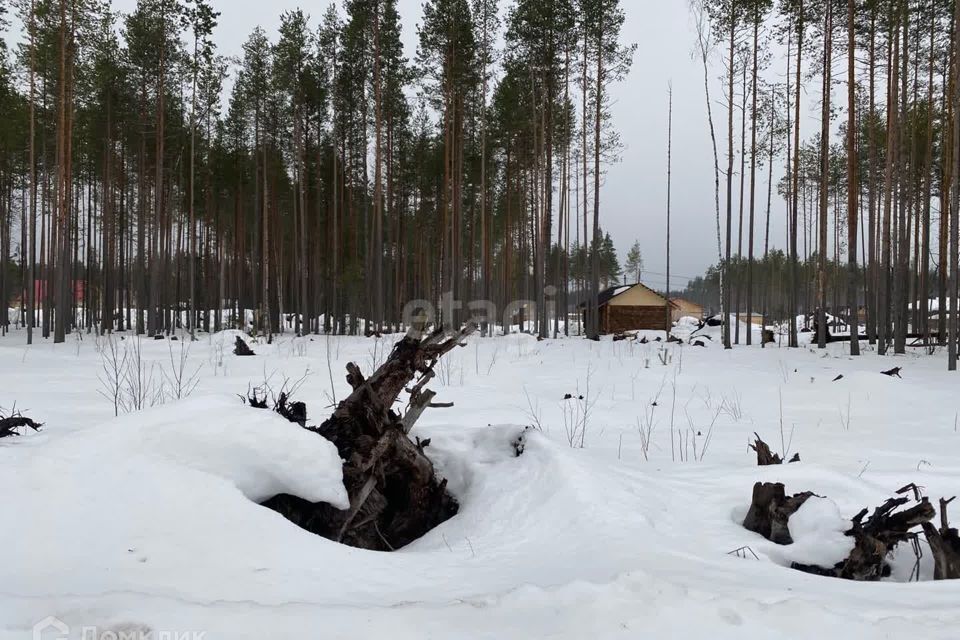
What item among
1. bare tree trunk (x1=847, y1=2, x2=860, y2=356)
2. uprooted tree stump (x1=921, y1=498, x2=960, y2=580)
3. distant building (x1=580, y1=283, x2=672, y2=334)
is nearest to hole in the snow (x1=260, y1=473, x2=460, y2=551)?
uprooted tree stump (x1=921, y1=498, x2=960, y2=580)

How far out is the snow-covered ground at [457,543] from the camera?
1.22m

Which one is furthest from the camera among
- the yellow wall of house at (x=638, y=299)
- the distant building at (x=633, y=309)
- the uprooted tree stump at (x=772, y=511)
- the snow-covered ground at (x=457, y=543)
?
the yellow wall of house at (x=638, y=299)

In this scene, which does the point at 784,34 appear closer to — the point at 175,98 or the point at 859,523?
the point at 859,523

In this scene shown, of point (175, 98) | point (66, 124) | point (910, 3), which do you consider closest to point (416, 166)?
point (175, 98)

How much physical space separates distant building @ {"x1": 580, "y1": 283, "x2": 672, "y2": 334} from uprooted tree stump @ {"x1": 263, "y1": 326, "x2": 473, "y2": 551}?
30505 millimetres

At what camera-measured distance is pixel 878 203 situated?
1501 cm

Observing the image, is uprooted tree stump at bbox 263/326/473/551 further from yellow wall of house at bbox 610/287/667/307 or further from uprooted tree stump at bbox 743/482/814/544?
yellow wall of house at bbox 610/287/667/307

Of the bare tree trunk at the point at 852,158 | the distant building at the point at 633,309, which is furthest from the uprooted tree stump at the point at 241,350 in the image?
the distant building at the point at 633,309

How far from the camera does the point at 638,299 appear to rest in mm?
32938

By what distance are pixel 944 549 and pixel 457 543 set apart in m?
2.00

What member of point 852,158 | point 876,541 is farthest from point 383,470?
point 852,158

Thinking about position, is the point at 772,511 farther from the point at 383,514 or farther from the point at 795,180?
the point at 795,180

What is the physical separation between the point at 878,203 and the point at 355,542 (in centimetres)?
1892

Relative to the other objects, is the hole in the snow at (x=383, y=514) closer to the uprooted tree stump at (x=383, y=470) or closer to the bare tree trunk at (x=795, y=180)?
the uprooted tree stump at (x=383, y=470)
